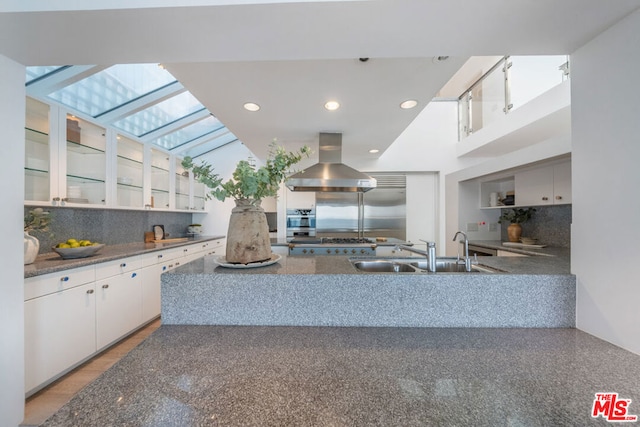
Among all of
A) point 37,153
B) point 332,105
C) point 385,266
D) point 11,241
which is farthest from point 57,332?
point 332,105

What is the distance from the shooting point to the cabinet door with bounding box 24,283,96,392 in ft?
5.39

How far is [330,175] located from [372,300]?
190 cm

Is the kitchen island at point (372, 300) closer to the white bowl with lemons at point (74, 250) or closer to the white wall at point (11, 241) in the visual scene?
the white wall at point (11, 241)

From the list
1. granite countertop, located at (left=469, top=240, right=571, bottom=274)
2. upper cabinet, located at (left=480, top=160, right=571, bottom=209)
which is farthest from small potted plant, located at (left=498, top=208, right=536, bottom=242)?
granite countertop, located at (left=469, top=240, right=571, bottom=274)

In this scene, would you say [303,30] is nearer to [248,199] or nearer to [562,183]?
[248,199]

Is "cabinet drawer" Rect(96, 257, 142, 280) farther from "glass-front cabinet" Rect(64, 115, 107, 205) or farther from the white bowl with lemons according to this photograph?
"glass-front cabinet" Rect(64, 115, 107, 205)

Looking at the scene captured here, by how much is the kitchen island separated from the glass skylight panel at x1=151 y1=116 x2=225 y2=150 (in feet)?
11.0

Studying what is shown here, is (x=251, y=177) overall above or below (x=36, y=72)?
below

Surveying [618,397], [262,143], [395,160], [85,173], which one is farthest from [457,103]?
[85,173]

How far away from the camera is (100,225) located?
9.39ft

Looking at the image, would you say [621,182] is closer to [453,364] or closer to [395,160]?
[453,364]

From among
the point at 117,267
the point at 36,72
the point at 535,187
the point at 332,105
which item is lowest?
the point at 117,267

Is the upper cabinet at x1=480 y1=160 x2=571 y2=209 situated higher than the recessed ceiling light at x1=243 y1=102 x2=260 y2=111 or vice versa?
the recessed ceiling light at x1=243 y1=102 x2=260 y2=111

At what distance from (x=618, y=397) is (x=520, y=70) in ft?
12.6
